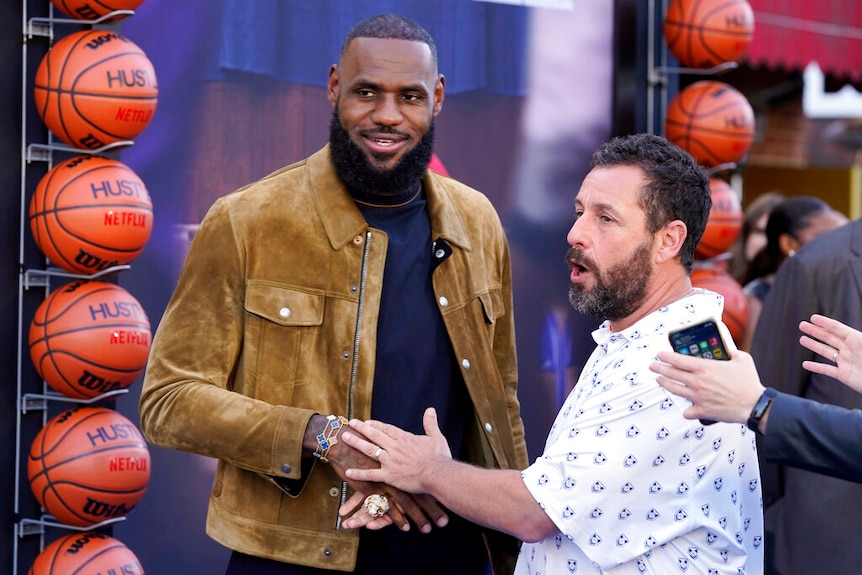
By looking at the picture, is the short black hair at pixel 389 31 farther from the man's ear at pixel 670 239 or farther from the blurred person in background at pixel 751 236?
the blurred person in background at pixel 751 236

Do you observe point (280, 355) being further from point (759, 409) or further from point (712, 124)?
point (712, 124)

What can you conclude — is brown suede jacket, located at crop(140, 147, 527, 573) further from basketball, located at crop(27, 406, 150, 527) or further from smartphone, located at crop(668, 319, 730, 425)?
basketball, located at crop(27, 406, 150, 527)

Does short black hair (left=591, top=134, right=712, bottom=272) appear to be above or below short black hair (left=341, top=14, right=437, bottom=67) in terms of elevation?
below

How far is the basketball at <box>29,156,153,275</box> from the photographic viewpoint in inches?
155

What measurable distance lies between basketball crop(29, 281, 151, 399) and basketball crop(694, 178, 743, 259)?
9.19 feet

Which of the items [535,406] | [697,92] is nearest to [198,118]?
[535,406]

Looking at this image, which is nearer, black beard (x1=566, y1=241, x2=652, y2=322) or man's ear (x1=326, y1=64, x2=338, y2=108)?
black beard (x1=566, y1=241, x2=652, y2=322)

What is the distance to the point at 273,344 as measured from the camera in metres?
2.91

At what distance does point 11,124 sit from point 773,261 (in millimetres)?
3966

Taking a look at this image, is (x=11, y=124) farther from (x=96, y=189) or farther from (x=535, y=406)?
(x=535, y=406)

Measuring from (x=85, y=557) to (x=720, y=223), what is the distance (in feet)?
10.7

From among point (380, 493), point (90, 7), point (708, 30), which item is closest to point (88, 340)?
point (90, 7)

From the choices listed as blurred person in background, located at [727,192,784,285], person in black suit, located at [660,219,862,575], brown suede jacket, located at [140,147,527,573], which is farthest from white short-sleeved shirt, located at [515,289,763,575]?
blurred person in background, located at [727,192,784,285]

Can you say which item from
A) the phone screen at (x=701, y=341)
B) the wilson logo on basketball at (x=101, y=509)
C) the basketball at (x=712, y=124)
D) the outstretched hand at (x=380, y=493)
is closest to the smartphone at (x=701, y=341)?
the phone screen at (x=701, y=341)
